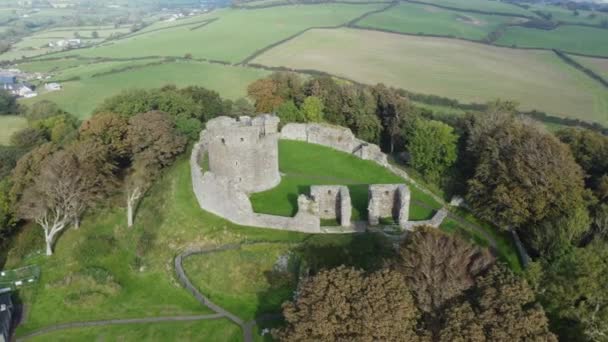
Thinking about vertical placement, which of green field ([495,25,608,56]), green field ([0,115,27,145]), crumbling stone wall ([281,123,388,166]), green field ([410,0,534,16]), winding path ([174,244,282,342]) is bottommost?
green field ([0,115,27,145])

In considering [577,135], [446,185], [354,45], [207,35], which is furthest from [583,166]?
[207,35]

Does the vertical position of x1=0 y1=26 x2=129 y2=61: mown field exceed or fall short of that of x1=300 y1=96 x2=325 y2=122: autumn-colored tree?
it falls short

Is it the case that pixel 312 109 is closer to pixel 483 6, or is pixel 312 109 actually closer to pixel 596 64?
pixel 596 64

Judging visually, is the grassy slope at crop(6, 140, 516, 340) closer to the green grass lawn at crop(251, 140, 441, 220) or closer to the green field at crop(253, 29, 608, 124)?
the green grass lawn at crop(251, 140, 441, 220)

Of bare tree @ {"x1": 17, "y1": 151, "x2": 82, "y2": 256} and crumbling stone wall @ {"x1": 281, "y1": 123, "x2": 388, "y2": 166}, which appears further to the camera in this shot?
crumbling stone wall @ {"x1": 281, "y1": 123, "x2": 388, "y2": 166}

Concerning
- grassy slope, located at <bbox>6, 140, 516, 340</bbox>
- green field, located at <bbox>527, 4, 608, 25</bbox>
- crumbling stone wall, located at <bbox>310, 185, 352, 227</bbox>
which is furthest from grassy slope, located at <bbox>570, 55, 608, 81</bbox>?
grassy slope, located at <bbox>6, 140, 516, 340</bbox>

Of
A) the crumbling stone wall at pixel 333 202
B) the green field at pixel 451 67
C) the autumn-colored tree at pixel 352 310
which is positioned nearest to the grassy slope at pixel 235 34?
the green field at pixel 451 67
